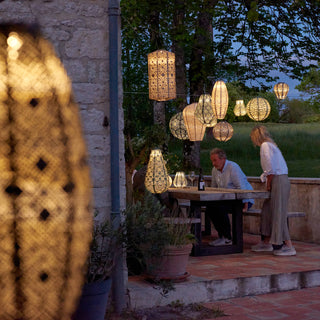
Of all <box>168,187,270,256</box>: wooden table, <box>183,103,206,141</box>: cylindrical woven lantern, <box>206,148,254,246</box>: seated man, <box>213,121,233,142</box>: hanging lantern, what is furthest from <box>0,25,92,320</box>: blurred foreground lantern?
<box>213,121,233,142</box>: hanging lantern

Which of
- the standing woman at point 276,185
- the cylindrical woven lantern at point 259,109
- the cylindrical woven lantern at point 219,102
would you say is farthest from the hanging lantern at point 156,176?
the cylindrical woven lantern at point 259,109

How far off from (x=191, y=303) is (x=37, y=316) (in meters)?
3.39

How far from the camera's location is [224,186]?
7.34 meters

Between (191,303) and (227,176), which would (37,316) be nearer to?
(191,303)

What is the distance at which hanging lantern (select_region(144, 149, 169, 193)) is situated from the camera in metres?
6.44

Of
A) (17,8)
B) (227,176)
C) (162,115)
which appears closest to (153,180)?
(227,176)

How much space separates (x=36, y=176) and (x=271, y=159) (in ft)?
16.7

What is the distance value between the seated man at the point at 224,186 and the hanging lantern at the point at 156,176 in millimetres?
758

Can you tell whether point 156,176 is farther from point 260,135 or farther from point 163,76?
point 163,76

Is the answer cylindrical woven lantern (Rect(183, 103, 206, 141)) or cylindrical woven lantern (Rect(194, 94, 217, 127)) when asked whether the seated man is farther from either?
cylindrical woven lantern (Rect(183, 103, 206, 141))

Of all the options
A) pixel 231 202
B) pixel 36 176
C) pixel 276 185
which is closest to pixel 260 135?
pixel 276 185

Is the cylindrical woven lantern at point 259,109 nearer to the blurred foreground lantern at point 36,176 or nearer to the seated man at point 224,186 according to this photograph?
the seated man at point 224,186

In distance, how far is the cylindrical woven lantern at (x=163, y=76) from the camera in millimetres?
7113

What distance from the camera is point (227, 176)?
23.8 ft
